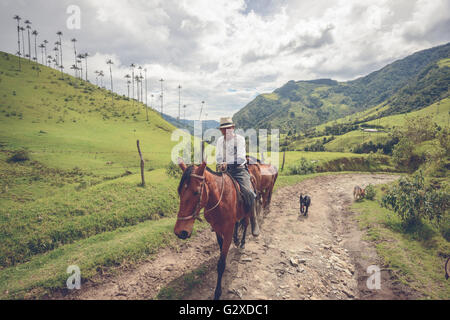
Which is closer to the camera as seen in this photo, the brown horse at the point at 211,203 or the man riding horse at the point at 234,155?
the brown horse at the point at 211,203

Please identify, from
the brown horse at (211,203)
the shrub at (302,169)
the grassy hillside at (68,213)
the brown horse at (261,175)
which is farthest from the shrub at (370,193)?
the grassy hillside at (68,213)

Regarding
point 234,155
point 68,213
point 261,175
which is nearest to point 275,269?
point 234,155

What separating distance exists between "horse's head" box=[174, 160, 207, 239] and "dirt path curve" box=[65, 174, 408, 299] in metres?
2.24

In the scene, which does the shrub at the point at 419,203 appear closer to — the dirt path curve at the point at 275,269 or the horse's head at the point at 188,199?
the dirt path curve at the point at 275,269

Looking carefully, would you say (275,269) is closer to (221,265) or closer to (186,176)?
(221,265)

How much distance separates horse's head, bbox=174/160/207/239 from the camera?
407 centimetres

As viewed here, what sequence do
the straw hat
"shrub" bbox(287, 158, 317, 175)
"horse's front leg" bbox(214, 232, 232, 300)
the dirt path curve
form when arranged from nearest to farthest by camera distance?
1. "horse's front leg" bbox(214, 232, 232, 300)
2. the dirt path curve
3. the straw hat
4. "shrub" bbox(287, 158, 317, 175)

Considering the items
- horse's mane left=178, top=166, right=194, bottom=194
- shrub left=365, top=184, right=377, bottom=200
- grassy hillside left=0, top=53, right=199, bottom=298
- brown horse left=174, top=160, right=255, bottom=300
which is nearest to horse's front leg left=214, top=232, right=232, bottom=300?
brown horse left=174, top=160, right=255, bottom=300

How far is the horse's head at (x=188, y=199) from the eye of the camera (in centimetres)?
407

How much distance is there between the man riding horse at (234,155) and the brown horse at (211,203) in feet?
1.25

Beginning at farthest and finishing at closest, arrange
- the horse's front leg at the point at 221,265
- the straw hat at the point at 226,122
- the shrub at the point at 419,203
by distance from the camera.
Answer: the shrub at the point at 419,203, the straw hat at the point at 226,122, the horse's front leg at the point at 221,265

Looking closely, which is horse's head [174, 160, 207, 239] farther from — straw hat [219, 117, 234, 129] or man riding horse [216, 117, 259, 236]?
straw hat [219, 117, 234, 129]
